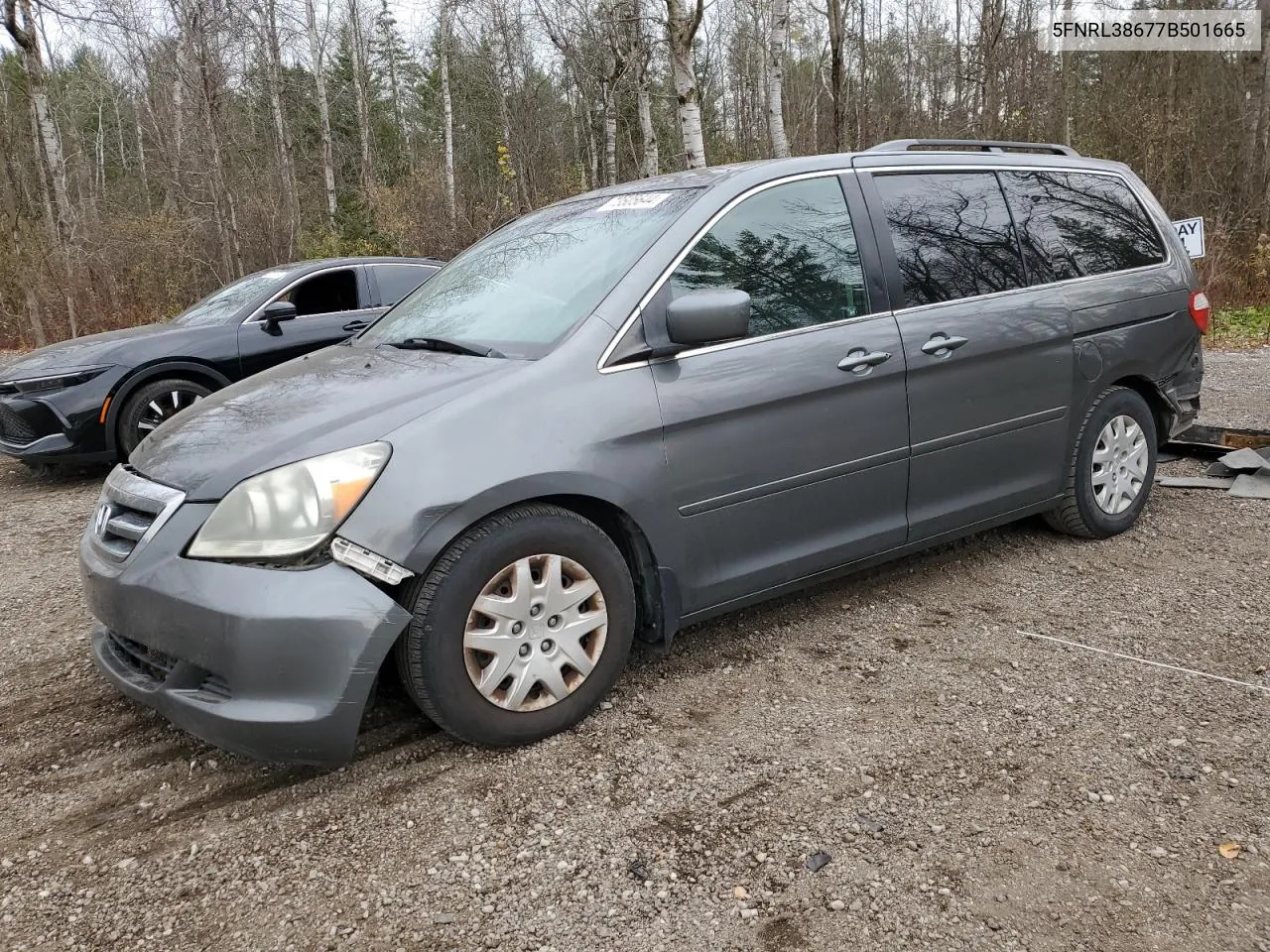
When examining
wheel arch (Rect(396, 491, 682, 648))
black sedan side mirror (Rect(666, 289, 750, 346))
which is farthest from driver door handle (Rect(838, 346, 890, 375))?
wheel arch (Rect(396, 491, 682, 648))

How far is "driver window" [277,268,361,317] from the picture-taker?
777 cm

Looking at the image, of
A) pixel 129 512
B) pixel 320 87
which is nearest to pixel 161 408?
pixel 129 512

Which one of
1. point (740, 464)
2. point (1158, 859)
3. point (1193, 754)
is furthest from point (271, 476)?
point (1193, 754)

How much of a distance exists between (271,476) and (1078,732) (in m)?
2.51

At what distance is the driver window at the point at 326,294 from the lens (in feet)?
25.5

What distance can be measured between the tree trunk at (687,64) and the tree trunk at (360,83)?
18246mm

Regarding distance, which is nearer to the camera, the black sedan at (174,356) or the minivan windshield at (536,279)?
the minivan windshield at (536,279)

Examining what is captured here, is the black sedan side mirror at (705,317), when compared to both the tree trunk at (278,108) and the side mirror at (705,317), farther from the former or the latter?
the tree trunk at (278,108)

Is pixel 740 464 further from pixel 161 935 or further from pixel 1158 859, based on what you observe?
pixel 161 935

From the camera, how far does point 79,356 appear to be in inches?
267

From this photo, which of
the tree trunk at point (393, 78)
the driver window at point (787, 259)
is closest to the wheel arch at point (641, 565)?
the driver window at point (787, 259)

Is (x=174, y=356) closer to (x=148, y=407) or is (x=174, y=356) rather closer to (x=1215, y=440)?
(x=148, y=407)

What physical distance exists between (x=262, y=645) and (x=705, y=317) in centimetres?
160

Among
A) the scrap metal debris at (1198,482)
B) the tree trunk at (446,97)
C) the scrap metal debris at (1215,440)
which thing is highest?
the tree trunk at (446,97)
